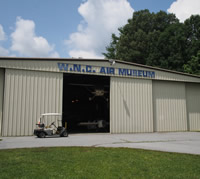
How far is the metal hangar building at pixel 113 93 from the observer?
14.6 m

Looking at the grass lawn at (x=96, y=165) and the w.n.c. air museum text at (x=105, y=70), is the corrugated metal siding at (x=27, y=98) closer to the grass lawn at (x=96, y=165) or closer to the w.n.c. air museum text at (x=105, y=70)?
the w.n.c. air museum text at (x=105, y=70)

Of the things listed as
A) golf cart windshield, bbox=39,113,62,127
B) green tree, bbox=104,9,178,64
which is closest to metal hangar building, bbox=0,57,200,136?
golf cart windshield, bbox=39,113,62,127

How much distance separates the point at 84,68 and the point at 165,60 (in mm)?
25749

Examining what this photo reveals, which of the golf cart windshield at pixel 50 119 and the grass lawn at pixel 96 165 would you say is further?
the golf cart windshield at pixel 50 119

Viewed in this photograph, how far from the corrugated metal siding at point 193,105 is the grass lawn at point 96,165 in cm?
1479

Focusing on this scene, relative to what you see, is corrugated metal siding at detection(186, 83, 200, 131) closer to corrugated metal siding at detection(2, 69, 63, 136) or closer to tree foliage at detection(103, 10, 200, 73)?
corrugated metal siding at detection(2, 69, 63, 136)

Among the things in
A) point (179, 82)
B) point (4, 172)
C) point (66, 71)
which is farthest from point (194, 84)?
point (4, 172)

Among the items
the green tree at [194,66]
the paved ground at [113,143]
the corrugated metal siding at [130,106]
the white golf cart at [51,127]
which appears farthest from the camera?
the green tree at [194,66]

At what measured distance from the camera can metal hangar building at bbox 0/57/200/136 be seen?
14.6 m

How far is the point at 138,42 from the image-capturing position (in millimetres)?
42750

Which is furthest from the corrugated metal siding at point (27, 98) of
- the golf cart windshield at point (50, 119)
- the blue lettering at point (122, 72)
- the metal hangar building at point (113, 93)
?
the blue lettering at point (122, 72)

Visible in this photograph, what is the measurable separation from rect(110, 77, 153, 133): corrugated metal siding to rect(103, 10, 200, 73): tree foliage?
20054 millimetres

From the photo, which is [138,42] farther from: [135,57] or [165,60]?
[165,60]

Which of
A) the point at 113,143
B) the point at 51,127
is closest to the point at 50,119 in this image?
the point at 51,127
